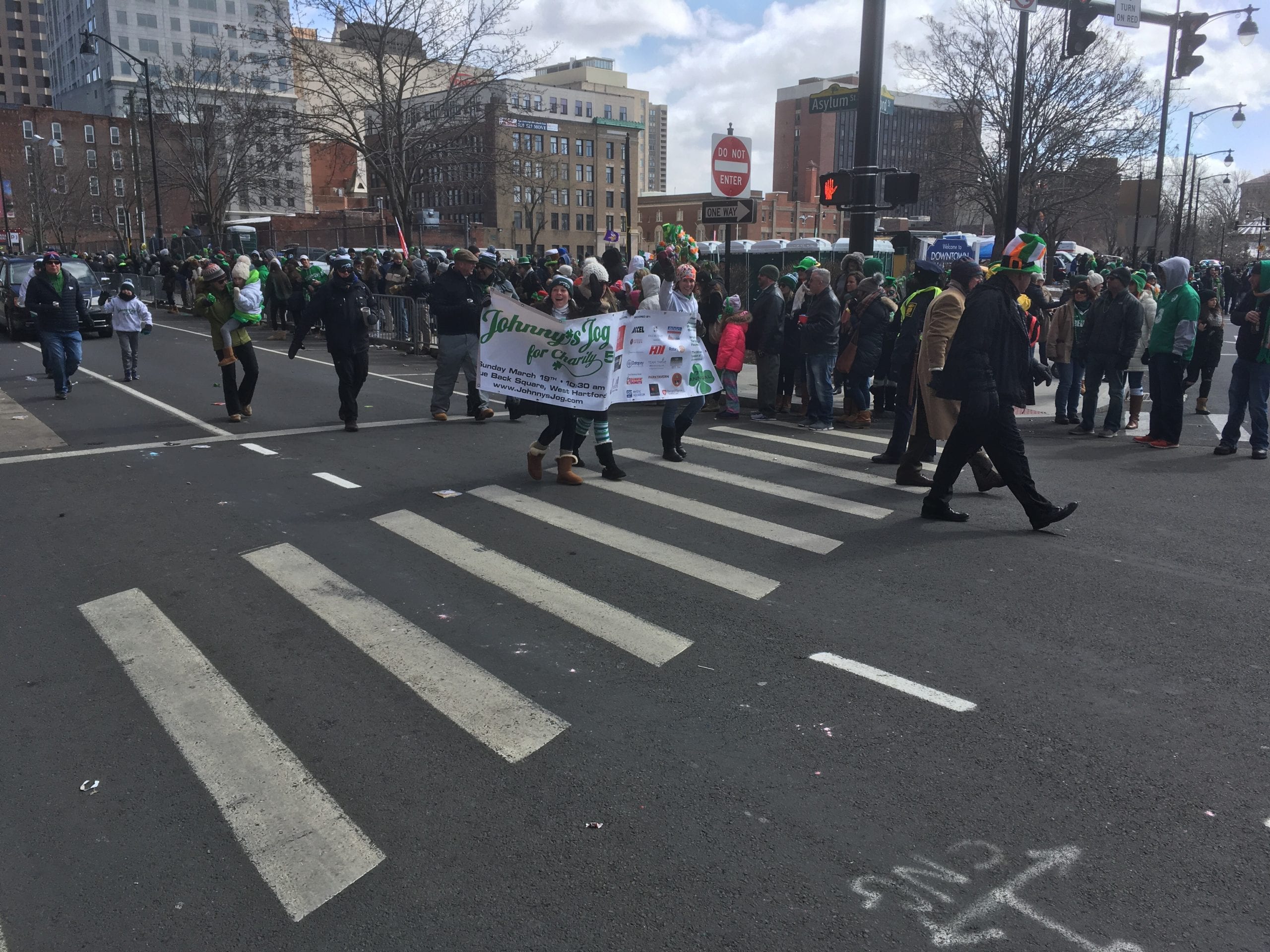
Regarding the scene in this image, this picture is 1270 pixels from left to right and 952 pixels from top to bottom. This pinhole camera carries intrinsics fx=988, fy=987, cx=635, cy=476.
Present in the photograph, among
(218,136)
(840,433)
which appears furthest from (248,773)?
(218,136)

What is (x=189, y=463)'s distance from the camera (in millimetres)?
10070

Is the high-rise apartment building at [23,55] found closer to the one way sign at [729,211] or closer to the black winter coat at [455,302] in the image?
the one way sign at [729,211]

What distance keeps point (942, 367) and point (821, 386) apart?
12.8ft

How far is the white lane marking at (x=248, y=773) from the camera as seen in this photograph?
3.39 meters

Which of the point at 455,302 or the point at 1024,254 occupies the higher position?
the point at 1024,254

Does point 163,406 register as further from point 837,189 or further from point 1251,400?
point 1251,400

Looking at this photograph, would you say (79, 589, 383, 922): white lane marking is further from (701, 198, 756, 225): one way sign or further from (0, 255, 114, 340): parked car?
(0, 255, 114, 340): parked car

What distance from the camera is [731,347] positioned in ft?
42.0

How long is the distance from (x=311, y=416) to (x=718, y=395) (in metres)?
5.63

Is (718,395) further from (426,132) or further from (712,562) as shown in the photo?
(426,132)

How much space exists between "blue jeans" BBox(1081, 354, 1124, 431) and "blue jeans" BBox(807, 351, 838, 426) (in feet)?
9.94

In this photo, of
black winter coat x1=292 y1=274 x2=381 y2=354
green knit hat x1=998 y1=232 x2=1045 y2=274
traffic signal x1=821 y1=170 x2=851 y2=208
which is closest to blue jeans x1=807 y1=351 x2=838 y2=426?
traffic signal x1=821 y1=170 x2=851 y2=208

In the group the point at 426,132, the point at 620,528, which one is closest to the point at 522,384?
the point at 620,528

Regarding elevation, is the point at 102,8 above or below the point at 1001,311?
above
